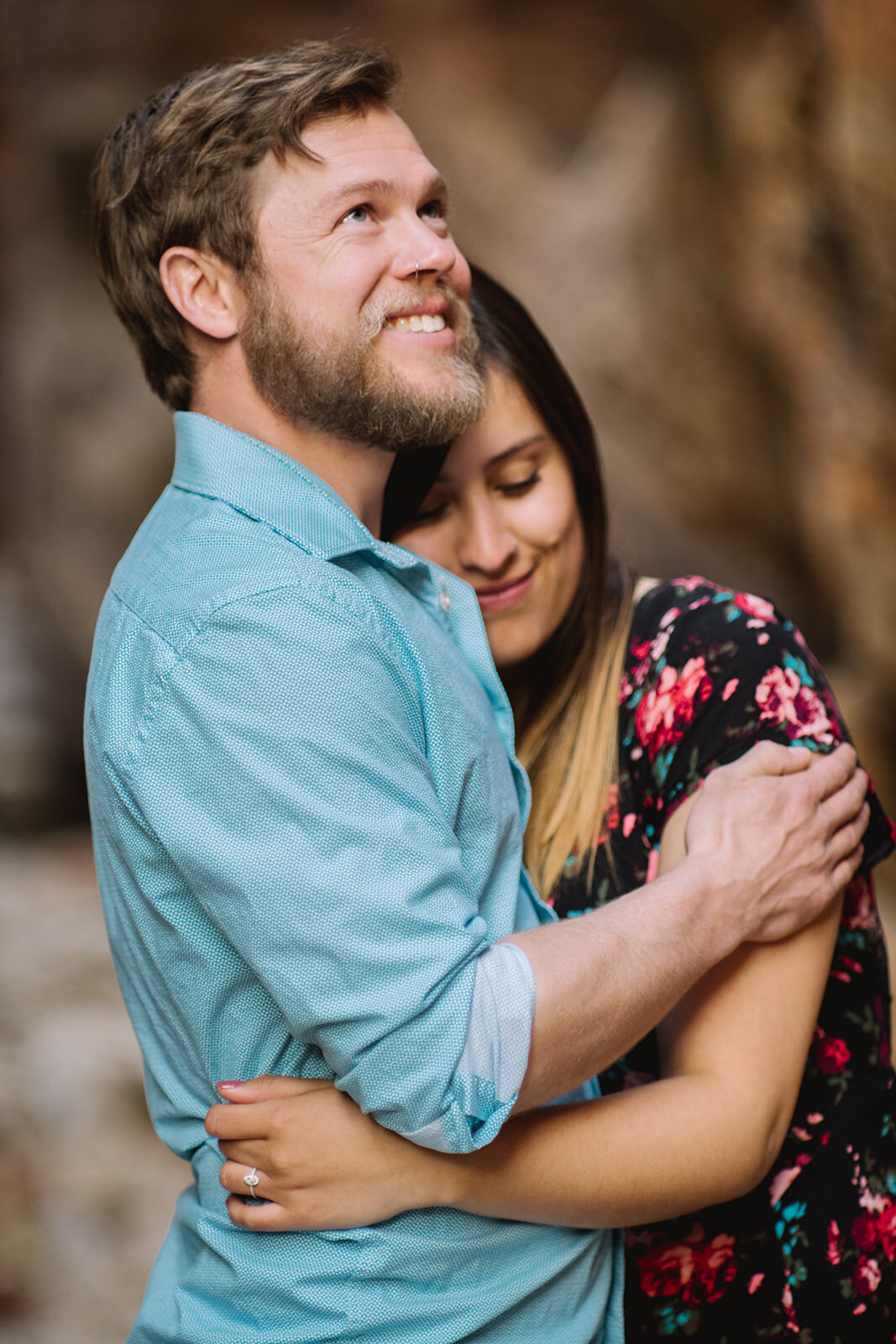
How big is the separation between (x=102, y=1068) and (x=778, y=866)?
3.39m

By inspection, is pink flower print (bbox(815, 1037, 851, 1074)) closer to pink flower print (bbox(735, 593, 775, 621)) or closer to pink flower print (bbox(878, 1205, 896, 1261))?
pink flower print (bbox(878, 1205, 896, 1261))

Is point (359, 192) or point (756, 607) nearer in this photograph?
point (359, 192)

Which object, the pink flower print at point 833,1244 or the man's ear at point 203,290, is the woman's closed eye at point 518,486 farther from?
the pink flower print at point 833,1244

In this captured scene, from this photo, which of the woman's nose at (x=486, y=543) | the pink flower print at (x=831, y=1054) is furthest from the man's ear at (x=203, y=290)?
the pink flower print at (x=831, y=1054)

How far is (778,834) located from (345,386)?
66 cm

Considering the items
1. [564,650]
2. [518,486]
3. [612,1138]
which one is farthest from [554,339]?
[612,1138]

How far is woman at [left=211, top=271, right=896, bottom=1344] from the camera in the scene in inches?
44.5

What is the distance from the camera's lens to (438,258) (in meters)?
1.42

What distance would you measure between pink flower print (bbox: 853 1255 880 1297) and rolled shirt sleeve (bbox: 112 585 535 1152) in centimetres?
65

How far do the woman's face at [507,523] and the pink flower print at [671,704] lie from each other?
282 millimetres

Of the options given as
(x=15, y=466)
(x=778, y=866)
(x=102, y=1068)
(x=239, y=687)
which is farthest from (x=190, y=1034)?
(x=15, y=466)

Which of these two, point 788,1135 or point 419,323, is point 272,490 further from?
point 788,1135

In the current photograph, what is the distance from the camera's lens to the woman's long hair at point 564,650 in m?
1.59

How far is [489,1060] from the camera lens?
3.25 feet
